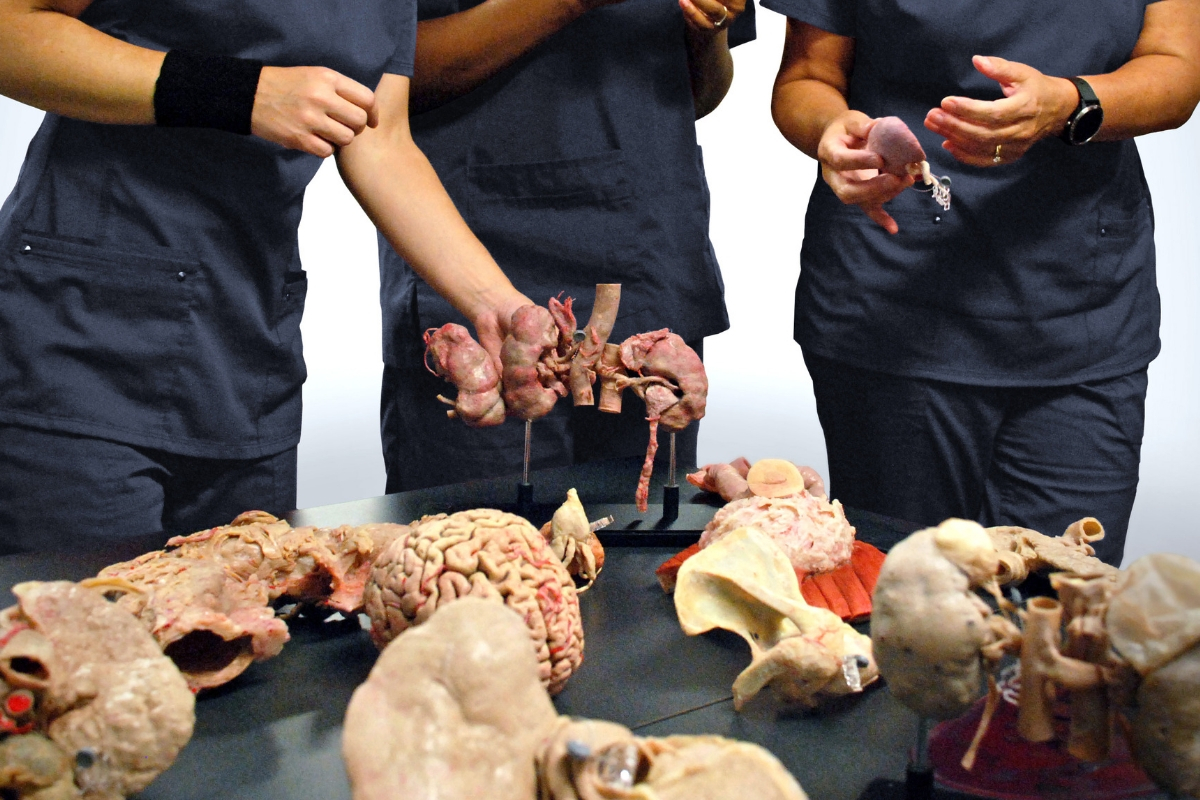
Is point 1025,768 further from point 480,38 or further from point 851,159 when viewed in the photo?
point 480,38

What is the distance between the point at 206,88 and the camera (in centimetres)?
131

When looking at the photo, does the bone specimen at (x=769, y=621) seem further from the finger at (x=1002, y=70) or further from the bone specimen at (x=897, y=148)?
the finger at (x=1002, y=70)

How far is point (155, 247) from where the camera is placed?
4.83ft

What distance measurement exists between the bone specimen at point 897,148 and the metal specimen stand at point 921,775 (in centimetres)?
83

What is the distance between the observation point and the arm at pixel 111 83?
1.30 metres

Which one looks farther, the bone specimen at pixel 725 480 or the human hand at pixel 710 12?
the human hand at pixel 710 12

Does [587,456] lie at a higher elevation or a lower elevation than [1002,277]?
lower

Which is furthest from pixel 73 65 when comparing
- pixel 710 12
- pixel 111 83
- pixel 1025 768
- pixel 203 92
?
pixel 1025 768

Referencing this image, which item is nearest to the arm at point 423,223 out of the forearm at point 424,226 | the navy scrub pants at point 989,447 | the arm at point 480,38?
the forearm at point 424,226

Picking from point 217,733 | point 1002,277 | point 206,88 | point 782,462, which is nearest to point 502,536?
point 217,733

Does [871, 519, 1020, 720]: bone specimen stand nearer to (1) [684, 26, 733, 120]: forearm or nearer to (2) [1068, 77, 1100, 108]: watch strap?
(2) [1068, 77, 1100, 108]: watch strap

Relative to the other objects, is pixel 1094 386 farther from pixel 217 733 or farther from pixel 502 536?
pixel 217 733

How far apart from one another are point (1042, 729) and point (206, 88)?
1.16m

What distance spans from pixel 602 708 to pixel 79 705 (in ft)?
1.49
